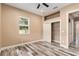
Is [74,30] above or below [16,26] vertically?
below

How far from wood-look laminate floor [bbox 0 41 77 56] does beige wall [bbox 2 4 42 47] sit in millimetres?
170

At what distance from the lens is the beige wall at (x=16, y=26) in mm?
2773

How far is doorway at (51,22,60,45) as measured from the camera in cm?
295

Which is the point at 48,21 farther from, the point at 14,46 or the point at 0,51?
the point at 0,51

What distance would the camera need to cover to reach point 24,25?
2787 mm

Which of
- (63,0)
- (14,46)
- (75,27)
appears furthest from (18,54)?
(75,27)

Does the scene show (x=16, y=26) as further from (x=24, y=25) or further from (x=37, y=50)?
(x=37, y=50)

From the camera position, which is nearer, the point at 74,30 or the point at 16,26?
the point at 16,26

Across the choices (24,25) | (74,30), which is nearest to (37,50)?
(24,25)

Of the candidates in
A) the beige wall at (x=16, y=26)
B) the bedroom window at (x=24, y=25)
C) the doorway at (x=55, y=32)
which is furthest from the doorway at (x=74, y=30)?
the bedroom window at (x=24, y=25)

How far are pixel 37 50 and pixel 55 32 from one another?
0.76m

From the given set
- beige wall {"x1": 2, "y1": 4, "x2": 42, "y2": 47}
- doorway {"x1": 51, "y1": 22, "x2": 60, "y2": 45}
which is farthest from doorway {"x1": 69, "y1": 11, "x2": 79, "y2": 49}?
beige wall {"x1": 2, "y1": 4, "x2": 42, "y2": 47}

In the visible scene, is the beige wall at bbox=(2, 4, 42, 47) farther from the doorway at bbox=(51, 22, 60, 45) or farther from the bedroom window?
the doorway at bbox=(51, 22, 60, 45)

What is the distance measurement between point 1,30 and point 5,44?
405 mm
